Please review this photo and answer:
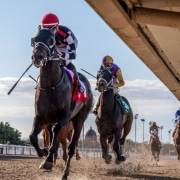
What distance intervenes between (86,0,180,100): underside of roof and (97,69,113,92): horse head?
285 centimetres

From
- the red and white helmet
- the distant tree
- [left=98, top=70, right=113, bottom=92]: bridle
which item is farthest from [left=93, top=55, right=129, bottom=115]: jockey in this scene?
the distant tree

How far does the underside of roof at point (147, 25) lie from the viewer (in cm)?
653

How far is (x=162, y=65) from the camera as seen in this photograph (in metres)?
11.1

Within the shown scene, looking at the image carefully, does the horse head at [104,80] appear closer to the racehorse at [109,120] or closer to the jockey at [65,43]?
the racehorse at [109,120]

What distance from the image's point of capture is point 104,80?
13.7 meters

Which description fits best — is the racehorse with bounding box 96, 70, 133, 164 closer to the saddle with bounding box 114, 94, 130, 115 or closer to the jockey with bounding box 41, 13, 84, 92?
the saddle with bounding box 114, 94, 130, 115

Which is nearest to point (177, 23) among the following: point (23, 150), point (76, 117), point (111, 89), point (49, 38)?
point (49, 38)

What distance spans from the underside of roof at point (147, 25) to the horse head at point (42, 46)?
136 centimetres

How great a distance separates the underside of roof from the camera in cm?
653

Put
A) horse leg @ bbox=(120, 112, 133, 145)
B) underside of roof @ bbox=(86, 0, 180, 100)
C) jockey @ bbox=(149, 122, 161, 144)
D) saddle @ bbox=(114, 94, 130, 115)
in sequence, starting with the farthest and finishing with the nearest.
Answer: jockey @ bbox=(149, 122, 161, 144)
horse leg @ bbox=(120, 112, 133, 145)
saddle @ bbox=(114, 94, 130, 115)
underside of roof @ bbox=(86, 0, 180, 100)

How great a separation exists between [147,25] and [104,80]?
569 centimetres

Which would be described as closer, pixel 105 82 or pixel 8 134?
pixel 105 82

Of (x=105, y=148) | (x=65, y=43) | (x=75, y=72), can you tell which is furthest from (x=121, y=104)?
(x=65, y=43)

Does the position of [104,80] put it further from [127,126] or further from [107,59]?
[127,126]
